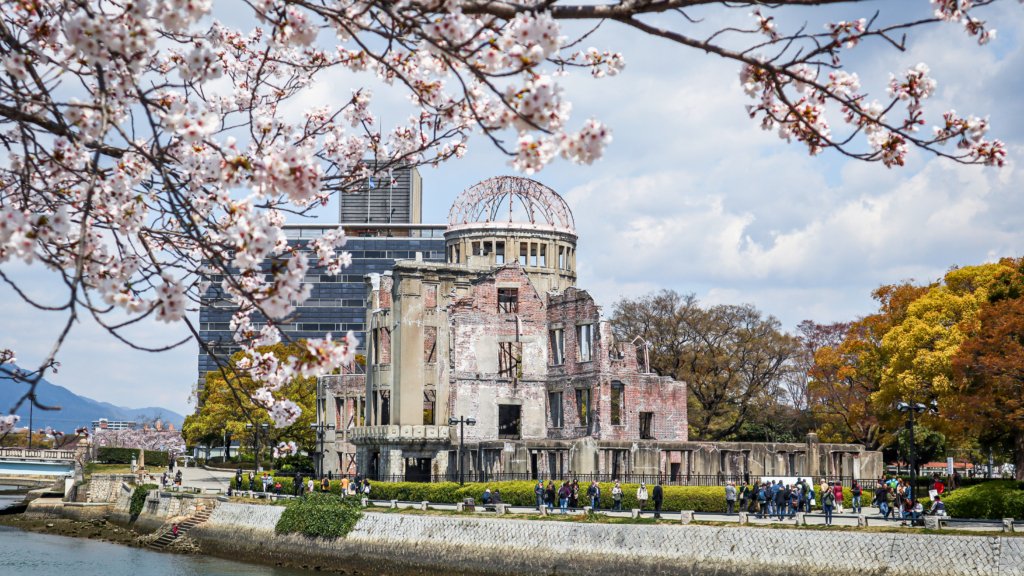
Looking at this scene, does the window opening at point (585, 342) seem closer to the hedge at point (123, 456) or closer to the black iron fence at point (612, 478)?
the black iron fence at point (612, 478)

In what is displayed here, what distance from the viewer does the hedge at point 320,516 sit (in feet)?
152

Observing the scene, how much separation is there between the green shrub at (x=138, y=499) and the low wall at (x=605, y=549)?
49.8ft

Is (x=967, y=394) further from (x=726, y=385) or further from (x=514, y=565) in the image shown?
(x=726, y=385)

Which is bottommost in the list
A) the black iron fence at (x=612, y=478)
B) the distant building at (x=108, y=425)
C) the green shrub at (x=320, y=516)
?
the green shrub at (x=320, y=516)

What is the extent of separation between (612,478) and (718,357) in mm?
26721

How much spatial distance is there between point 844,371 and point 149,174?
63.3m

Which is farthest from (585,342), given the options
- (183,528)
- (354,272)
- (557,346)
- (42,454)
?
(354,272)

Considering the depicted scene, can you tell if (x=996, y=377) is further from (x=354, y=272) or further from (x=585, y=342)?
(x=354, y=272)

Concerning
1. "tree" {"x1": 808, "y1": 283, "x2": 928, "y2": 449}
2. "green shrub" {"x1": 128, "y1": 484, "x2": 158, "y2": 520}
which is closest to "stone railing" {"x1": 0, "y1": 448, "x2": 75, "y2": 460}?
"green shrub" {"x1": 128, "y1": 484, "x2": 158, "y2": 520}

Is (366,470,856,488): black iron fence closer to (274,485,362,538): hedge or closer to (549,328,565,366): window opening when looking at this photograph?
(549,328,565,366): window opening

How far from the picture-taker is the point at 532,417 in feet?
205

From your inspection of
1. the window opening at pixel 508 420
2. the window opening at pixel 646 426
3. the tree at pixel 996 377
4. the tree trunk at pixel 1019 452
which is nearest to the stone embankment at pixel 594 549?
the tree at pixel 996 377

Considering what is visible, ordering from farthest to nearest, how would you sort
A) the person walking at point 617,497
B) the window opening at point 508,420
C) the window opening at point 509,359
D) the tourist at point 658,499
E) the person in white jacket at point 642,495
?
the window opening at point 509,359, the window opening at point 508,420, the person walking at point 617,497, the person in white jacket at point 642,495, the tourist at point 658,499

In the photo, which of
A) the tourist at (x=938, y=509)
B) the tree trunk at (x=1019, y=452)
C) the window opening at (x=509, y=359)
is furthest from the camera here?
the window opening at (x=509, y=359)
